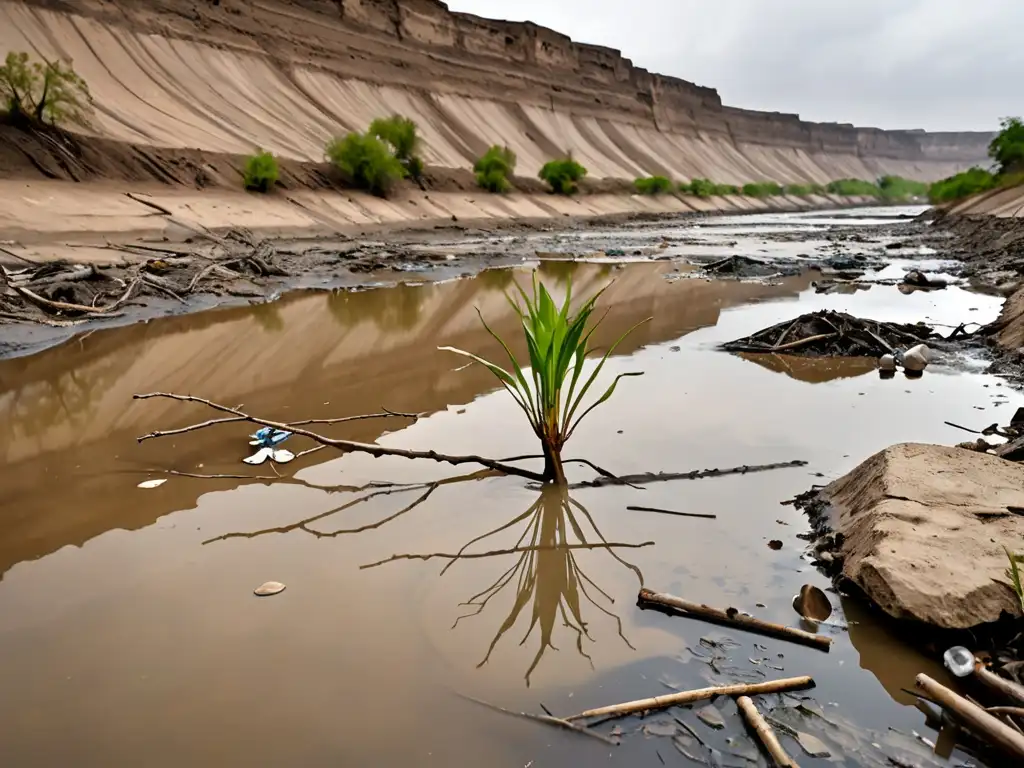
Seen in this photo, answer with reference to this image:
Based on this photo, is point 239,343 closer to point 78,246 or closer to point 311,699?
point 311,699

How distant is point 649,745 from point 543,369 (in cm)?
167

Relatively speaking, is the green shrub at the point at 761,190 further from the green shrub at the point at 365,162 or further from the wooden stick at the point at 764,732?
the wooden stick at the point at 764,732

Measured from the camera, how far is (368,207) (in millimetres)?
24031

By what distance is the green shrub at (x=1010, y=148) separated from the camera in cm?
2823

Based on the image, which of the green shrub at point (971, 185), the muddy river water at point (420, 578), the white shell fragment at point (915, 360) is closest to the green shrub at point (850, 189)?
the green shrub at point (971, 185)

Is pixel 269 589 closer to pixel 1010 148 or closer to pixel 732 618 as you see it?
pixel 732 618

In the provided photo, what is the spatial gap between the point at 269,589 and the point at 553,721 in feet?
4.02

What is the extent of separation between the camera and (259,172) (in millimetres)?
21156

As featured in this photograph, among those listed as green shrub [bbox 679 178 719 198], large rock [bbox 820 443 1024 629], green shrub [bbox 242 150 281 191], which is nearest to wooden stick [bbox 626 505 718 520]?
large rock [bbox 820 443 1024 629]

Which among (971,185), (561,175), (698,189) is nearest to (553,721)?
(971,185)

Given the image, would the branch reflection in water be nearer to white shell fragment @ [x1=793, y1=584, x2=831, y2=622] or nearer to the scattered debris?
white shell fragment @ [x1=793, y1=584, x2=831, y2=622]

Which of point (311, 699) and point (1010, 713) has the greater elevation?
point (1010, 713)

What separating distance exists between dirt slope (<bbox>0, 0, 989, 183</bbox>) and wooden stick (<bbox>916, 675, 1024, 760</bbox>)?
2408 cm

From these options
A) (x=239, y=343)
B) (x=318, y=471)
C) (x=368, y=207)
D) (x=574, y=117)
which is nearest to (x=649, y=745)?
(x=318, y=471)
